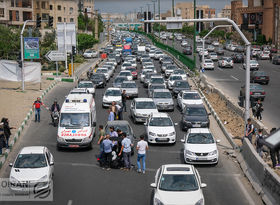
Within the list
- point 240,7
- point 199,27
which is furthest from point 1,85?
point 240,7

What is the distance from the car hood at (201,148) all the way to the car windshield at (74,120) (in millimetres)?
5249

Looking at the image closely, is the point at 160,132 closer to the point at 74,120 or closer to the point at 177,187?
the point at 74,120

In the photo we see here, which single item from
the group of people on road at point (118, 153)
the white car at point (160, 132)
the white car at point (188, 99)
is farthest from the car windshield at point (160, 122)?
the white car at point (188, 99)

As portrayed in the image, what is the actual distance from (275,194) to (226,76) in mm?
39313

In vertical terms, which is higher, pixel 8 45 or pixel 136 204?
pixel 8 45

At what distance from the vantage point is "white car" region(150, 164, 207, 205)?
12.6m

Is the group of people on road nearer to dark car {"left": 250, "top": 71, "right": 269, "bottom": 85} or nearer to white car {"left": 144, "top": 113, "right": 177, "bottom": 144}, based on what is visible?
white car {"left": 144, "top": 113, "right": 177, "bottom": 144}

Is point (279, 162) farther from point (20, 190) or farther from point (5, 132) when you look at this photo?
point (5, 132)

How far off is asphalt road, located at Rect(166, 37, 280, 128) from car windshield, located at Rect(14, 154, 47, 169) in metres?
15.0

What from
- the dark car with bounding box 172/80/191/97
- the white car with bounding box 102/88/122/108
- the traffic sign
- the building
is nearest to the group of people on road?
the white car with bounding box 102/88/122/108

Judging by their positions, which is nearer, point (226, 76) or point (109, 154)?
point (109, 154)

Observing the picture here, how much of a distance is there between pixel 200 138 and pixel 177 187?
6.49m

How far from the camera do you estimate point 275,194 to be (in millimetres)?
13547

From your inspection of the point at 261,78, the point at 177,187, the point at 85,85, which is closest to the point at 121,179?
the point at 177,187
